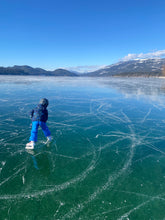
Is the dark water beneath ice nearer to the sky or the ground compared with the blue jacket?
nearer to the ground

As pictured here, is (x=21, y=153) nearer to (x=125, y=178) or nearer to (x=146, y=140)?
(x=125, y=178)

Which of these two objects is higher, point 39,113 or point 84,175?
point 39,113

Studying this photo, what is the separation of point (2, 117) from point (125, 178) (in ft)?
22.6

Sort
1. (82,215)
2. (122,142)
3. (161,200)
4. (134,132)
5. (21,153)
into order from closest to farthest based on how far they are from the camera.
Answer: (82,215) → (161,200) → (21,153) → (122,142) → (134,132)

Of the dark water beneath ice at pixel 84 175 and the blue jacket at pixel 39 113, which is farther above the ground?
the blue jacket at pixel 39 113

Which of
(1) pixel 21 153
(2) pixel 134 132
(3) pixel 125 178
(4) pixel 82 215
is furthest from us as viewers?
(2) pixel 134 132

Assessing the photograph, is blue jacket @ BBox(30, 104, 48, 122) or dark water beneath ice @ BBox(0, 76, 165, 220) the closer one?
dark water beneath ice @ BBox(0, 76, 165, 220)

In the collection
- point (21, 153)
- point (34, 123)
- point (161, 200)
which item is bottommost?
point (161, 200)

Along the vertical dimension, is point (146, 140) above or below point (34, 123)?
below

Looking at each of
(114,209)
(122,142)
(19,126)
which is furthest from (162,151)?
(19,126)

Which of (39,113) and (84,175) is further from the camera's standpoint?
(39,113)

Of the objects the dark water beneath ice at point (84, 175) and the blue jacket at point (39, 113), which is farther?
the blue jacket at point (39, 113)

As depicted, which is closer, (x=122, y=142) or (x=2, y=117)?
(x=122, y=142)

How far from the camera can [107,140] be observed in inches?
191
